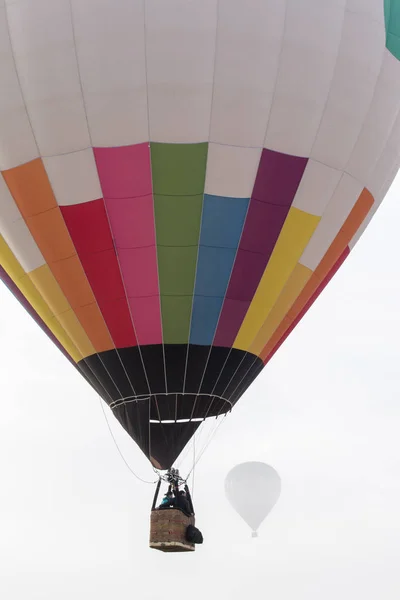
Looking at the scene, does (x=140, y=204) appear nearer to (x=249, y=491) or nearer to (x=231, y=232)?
(x=231, y=232)

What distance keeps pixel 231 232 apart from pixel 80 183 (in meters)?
1.34

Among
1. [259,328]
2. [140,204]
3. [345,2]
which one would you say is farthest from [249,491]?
[345,2]

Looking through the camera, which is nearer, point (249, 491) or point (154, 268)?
point (154, 268)

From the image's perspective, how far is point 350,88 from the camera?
1194 cm

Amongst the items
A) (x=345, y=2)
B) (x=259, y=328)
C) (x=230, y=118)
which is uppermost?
(x=345, y=2)

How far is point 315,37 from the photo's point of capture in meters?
11.7

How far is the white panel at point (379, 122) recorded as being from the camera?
Result: 12.2m

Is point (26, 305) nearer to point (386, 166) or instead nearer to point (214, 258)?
point (214, 258)

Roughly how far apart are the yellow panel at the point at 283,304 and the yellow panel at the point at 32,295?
1597 mm

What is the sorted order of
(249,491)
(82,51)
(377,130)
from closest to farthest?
1. (82,51)
2. (377,130)
3. (249,491)

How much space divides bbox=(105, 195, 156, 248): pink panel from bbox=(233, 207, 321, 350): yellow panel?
42.9 inches

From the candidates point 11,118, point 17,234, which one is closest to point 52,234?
point 17,234

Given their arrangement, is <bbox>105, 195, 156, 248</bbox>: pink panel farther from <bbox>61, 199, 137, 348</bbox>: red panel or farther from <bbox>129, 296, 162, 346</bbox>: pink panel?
<bbox>129, 296, 162, 346</bbox>: pink panel

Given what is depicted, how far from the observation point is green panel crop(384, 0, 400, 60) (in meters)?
12.1
